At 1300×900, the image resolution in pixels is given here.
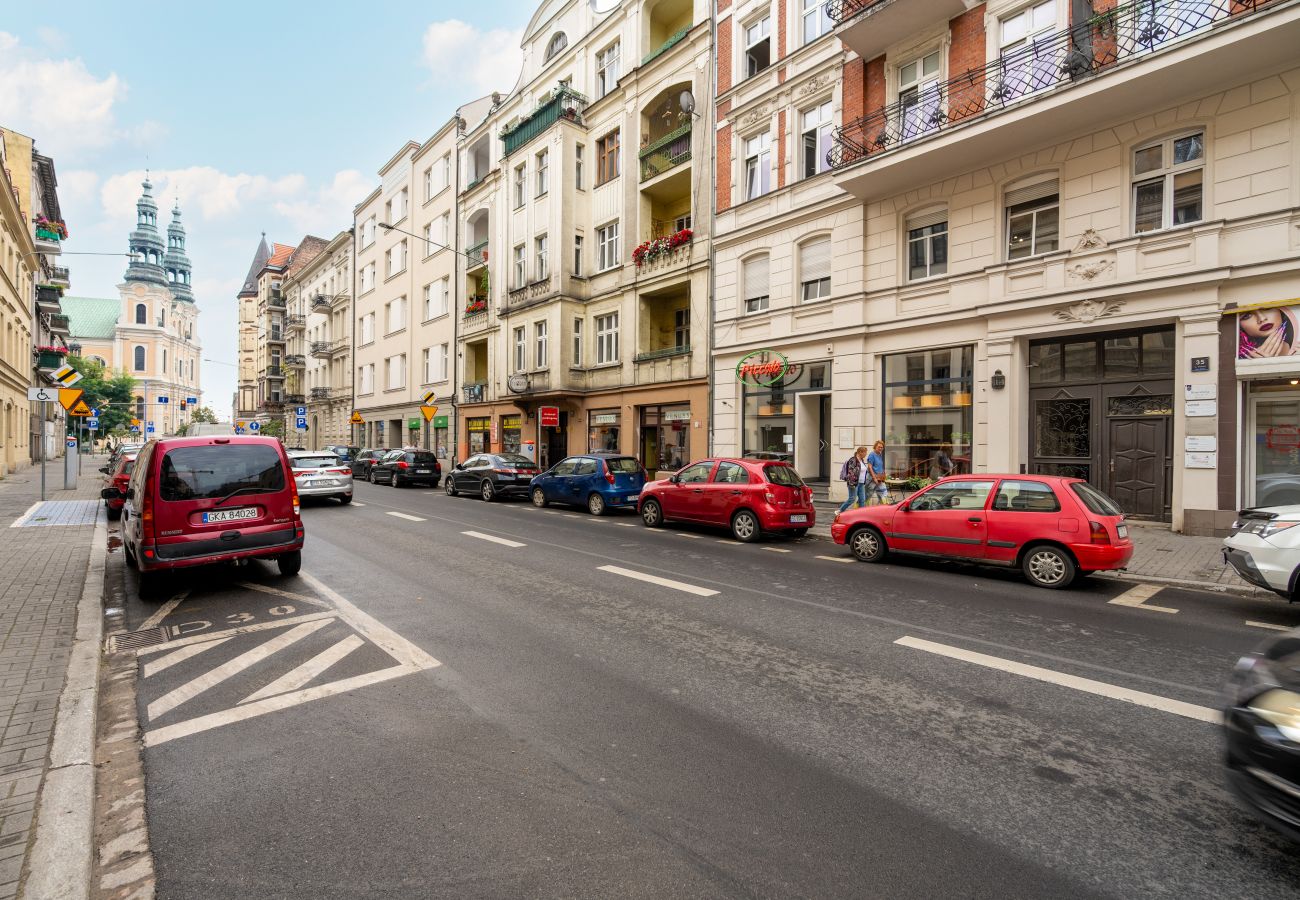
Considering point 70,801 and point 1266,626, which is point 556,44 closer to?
point 1266,626

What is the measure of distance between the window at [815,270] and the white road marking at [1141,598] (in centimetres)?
1070

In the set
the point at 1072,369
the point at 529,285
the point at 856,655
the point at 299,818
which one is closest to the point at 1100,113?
the point at 1072,369

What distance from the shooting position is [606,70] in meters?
24.8

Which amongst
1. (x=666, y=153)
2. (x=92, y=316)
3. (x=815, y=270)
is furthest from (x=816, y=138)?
(x=92, y=316)

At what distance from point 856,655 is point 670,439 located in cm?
1629

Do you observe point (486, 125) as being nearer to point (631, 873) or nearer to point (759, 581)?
point (759, 581)

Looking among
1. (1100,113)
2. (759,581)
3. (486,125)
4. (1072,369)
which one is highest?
(486,125)

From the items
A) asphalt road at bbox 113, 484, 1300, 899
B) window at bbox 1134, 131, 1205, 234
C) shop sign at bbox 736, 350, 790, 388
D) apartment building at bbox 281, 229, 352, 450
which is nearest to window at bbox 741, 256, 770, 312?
shop sign at bbox 736, 350, 790, 388

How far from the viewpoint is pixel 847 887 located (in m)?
2.40

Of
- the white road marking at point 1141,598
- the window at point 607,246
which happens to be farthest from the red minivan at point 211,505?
the window at point 607,246

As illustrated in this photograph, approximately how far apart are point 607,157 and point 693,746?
2481cm

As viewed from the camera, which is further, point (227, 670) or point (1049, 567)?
point (1049, 567)

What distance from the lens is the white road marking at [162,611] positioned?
601cm

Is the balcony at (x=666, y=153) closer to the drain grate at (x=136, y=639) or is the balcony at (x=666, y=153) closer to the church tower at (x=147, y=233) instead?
the drain grate at (x=136, y=639)
